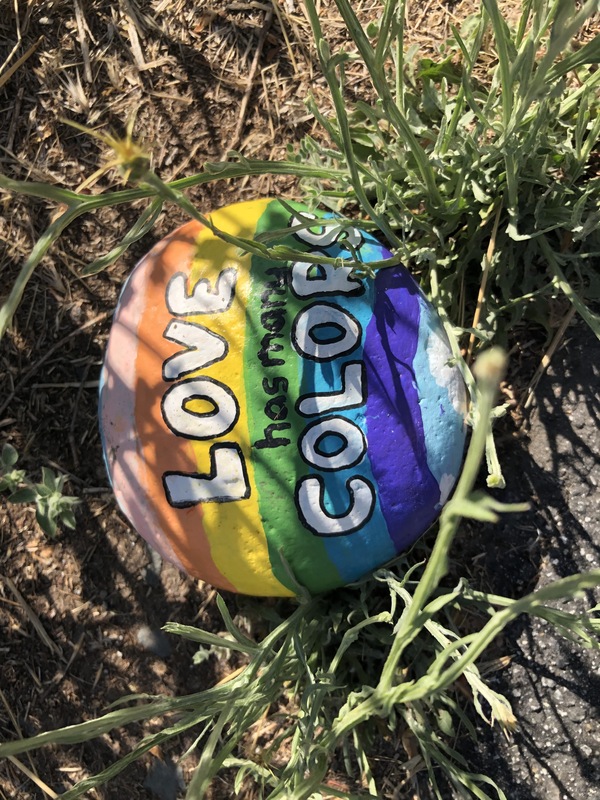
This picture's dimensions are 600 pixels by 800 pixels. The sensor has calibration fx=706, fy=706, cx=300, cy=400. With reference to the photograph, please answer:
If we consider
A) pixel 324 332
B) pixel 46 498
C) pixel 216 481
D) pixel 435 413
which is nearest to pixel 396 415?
pixel 435 413

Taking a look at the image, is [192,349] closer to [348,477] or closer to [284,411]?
[284,411]

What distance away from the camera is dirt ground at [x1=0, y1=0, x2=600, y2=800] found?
203cm

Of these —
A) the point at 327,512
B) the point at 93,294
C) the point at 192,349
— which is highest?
the point at 93,294

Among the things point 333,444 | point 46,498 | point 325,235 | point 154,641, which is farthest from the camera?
point 154,641

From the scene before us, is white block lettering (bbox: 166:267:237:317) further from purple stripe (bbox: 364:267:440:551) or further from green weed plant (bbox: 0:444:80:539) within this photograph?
green weed plant (bbox: 0:444:80:539)

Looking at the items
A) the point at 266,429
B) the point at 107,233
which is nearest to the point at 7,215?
the point at 107,233

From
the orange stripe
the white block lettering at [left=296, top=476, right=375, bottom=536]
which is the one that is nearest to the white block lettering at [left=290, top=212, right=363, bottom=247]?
the orange stripe

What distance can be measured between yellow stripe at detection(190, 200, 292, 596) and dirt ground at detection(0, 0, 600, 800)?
59 centimetres

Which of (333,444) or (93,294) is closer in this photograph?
(333,444)

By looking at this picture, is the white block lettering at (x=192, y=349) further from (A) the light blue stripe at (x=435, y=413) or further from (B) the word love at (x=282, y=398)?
(A) the light blue stripe at (x=435, y=413)

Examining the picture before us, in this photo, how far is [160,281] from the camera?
147cm

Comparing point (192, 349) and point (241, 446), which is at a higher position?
point (192, 349)

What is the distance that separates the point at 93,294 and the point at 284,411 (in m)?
1.01

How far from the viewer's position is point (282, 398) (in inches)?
53.3
